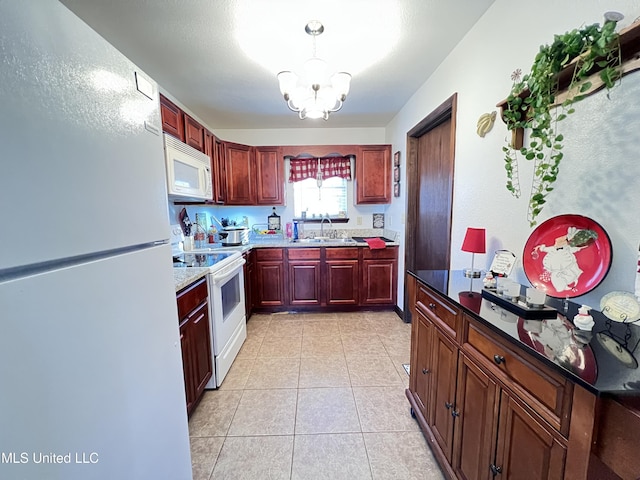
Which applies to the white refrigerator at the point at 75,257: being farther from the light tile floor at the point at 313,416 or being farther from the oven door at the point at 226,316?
the oven door at the point at 226,316

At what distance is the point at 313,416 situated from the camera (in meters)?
1.68

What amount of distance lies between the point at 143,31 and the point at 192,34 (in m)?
0.31

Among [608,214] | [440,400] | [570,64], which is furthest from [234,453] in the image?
[570,64]

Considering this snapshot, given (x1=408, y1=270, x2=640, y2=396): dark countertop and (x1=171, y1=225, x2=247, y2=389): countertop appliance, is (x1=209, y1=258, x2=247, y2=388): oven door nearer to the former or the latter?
(x1=171, y1=225, x2=247, y2=389): countertop appliance

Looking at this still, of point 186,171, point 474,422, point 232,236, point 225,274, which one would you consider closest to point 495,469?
point 474,422

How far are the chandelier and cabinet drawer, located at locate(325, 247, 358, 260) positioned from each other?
1.64 metres

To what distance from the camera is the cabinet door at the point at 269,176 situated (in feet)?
11.4

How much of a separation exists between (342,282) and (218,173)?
Result: 2017 millimetres

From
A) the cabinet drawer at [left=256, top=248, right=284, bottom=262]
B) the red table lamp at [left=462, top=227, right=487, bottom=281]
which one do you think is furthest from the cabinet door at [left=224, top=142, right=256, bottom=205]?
the red table lamp at [left=462, top=227, right=487, bottom=281]

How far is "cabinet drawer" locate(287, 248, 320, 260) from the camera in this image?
3283mm

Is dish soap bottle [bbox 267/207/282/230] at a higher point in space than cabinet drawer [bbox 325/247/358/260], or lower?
higher

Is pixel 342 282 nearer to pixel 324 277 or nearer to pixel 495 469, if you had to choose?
pixel 324 277

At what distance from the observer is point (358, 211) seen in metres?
3.87

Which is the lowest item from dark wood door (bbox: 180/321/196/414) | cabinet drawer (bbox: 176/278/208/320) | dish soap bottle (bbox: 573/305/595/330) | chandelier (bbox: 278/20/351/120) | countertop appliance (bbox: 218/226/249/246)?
dark wood door (bbox: 180/321/196/414)
